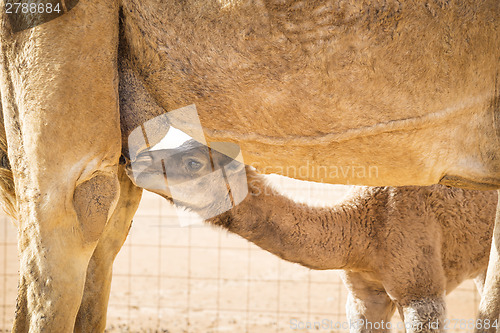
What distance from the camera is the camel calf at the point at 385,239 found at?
11.6ft

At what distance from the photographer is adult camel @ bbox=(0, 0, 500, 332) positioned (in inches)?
84.0

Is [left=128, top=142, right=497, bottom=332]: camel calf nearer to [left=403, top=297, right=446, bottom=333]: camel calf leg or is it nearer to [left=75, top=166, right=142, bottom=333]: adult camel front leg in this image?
[left=403, top=297, right=446, bottom=333]: camel calf leg

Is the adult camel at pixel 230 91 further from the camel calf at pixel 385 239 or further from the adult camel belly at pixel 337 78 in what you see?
the camel calf at pixel 385 239

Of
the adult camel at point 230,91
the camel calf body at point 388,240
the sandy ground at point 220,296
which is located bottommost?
the sandy ground at point 220,296

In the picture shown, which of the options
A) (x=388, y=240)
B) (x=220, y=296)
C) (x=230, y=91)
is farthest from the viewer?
(x=220, y=296)

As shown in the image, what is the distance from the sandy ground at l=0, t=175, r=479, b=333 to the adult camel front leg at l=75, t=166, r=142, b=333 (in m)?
2.38

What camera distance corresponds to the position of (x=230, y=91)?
2.25 meters

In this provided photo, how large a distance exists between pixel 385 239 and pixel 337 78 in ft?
6.82

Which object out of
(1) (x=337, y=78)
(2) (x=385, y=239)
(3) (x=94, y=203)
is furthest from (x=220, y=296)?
(1) (x=337, y=78)

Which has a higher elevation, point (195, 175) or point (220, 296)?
point (195, 175)

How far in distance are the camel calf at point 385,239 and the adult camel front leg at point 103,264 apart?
21.1 inches

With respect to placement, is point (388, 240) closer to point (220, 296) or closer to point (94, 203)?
point (94, 203)

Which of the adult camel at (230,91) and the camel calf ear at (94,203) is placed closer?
the adult camel at (230,91)

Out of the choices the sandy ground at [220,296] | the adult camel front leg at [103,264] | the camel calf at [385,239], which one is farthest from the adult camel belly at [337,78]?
the sandy ground at [220,296]
